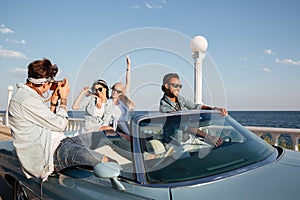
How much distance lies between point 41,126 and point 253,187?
1.82 m

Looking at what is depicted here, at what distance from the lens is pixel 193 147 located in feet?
8.59

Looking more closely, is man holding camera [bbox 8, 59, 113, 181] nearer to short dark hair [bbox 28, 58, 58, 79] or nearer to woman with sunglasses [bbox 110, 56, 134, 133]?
short dark hair [bbox 28, 58, 58, 79]

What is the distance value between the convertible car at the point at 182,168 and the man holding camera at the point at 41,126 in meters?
0.13

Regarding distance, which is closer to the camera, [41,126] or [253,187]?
[253,187]

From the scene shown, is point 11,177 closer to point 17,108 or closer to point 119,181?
point 17,108

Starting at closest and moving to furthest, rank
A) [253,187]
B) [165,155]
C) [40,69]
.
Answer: [253,187], [165,155], [40,69]

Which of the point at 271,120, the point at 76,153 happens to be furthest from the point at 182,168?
the point at 271,120

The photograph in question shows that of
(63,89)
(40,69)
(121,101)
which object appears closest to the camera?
(40,69)

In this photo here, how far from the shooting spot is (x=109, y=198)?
1.99 metres

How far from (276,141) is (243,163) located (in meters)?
3.87

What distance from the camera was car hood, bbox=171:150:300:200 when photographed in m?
1.72

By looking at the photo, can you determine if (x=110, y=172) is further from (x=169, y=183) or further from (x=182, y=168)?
(x=182, y=168)

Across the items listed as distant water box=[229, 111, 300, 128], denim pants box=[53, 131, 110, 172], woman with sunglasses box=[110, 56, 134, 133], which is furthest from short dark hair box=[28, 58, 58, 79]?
distant water box=[229, 111, 300, 128]

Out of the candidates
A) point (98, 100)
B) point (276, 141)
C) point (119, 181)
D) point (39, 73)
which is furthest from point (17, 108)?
point (276, 141)
